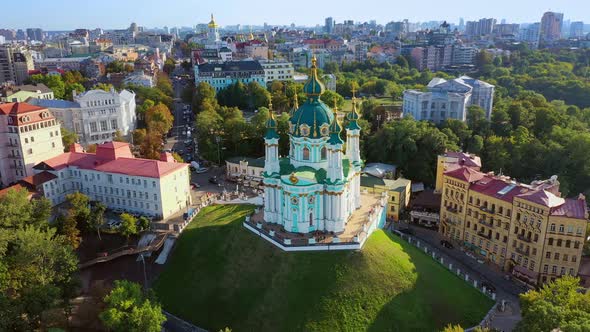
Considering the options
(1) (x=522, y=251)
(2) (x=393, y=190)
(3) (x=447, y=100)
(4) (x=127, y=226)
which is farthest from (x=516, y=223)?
(3) (x=447, y=100)

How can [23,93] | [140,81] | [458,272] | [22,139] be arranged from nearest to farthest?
[458,272] < [22,139] < [23,93] < [140,81]

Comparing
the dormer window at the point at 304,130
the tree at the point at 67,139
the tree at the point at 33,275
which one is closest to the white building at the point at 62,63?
the tree at the point at 67,139

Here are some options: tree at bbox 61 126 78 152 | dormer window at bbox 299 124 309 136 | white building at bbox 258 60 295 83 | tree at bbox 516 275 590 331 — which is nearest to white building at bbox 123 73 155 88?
white building at bbox 258 60 295 83

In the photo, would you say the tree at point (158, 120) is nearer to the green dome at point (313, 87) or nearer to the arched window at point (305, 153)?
the arched window at point (305, 153)

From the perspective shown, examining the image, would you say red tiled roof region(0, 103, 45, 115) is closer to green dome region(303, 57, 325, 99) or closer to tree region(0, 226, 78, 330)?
tree region(0, 226, 78, 330)

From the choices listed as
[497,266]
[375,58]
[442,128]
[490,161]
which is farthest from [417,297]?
[375,58]

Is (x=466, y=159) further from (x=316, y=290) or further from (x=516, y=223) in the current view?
(x=316, y=290)
